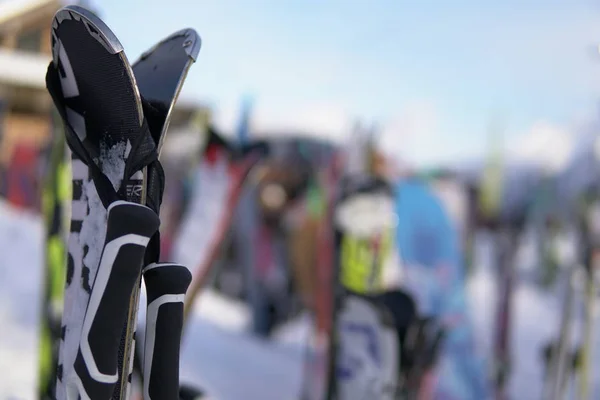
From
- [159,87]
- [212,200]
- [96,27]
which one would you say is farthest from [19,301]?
[96,27]

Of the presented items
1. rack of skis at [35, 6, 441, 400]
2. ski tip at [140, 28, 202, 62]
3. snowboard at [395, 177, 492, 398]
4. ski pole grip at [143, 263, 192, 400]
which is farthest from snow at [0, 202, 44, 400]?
snowboard at [395, 177, 492, 398]

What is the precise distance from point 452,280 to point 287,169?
365 centimetres

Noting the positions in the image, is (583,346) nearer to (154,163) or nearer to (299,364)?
(299,364)

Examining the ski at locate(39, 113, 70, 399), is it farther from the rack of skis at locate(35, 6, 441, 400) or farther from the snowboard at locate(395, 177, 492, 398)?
the snowboard at locate(395, 177, 492, 398)

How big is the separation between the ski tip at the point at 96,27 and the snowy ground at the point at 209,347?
2.53 metres

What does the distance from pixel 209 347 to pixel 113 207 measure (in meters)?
4.83

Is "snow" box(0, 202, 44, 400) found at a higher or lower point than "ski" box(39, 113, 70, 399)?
lower

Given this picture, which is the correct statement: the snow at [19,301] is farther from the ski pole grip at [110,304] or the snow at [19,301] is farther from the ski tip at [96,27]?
the ski tip at [96,27]

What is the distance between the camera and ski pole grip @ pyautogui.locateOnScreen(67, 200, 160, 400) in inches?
42.3

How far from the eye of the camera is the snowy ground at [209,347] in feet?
13.4

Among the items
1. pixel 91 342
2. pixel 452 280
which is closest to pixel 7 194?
pixel 452 280

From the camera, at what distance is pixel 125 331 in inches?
48.9

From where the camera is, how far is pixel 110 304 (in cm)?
108

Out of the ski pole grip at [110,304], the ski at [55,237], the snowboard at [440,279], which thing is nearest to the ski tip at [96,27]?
the ski pole grip at [110,304]
